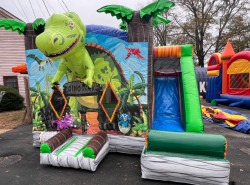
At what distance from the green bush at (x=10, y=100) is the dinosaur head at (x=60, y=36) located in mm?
9109

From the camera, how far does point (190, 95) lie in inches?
174

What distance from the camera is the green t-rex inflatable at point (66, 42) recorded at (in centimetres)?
340

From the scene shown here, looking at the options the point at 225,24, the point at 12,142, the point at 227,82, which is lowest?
the point at 12,142

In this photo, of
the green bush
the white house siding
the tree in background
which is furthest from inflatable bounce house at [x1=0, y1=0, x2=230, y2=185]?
the tree in background

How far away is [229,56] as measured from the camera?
11141mm

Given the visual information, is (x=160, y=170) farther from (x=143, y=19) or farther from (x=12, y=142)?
(x=12, y=142)

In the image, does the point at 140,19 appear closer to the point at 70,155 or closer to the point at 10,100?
the point at 70,155

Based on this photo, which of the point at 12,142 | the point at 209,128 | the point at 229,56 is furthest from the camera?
the point at 229,56

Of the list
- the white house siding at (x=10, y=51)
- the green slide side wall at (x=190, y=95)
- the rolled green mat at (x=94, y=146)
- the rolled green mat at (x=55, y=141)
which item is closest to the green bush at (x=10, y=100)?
the white house siding at (x=10, y=51)

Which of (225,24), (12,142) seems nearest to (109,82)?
(12,142)

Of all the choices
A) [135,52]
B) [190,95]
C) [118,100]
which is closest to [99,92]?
[118,100]

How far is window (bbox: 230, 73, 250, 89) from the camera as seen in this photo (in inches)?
402

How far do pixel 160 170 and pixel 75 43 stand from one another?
2707 mm

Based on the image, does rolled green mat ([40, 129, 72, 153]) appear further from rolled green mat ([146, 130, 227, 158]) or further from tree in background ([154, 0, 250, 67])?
tree in background ([154, 0, 250, 67])
